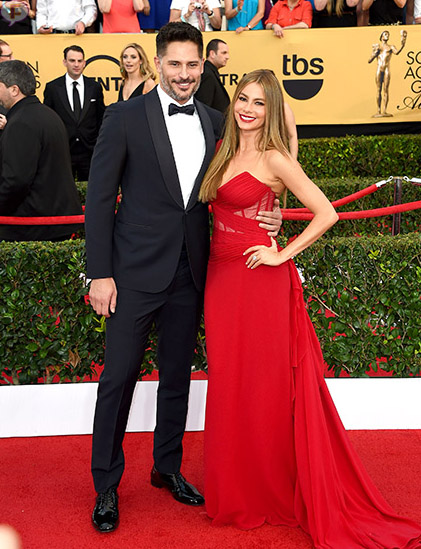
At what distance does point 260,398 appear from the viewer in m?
3.33

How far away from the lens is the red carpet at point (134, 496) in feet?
10.5

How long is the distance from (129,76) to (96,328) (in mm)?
4487

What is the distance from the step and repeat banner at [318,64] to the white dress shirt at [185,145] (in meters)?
6.46

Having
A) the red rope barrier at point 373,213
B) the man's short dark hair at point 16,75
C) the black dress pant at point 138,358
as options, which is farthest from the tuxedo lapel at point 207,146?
the man's short dark hair at point 16,75

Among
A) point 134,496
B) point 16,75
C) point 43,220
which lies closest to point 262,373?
point 134,496

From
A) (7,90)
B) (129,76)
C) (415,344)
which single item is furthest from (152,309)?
(129,76)

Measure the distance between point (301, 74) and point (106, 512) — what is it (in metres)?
7.72

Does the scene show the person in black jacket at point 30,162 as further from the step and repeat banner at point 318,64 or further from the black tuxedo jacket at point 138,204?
the step and repeat banner at point 318,64

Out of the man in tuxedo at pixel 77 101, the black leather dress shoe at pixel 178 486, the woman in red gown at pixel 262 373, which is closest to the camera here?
the woman in red gown at pixel 262 373

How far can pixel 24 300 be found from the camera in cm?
422

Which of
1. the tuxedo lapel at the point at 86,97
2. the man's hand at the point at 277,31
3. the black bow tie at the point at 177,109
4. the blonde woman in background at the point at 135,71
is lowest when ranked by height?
the black bow tie at the point at 177,109

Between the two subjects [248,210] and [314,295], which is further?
[314,295]

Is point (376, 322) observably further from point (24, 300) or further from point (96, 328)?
point (24, 300)

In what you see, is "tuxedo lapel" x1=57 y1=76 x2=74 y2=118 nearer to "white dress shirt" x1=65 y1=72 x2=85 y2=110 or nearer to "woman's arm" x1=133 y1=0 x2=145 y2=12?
"white dress shirt" x1=65 y1=72 x2=85 y2=110
